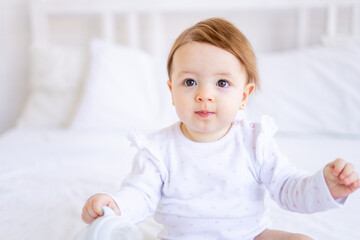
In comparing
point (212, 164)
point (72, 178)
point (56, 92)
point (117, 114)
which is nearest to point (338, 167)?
point (212, 164)

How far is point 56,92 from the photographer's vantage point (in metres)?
1.79

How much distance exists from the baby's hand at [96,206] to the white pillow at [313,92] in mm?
1022

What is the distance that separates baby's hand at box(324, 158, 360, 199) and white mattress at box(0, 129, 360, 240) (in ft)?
0.75

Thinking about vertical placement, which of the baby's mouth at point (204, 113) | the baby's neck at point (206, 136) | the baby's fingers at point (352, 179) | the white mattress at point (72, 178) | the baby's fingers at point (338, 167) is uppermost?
the baby's mouth at point (204, 113)

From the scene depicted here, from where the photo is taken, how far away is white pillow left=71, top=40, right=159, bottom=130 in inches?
63.9

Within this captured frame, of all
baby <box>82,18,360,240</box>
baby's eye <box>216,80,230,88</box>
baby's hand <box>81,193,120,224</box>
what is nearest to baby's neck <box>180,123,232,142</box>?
baby <box>82,18,360,240</box>

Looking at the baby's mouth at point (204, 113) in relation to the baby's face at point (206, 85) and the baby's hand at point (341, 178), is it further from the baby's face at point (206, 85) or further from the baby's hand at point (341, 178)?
the baby's hand at point (341, 178)

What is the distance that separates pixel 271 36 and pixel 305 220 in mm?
1347

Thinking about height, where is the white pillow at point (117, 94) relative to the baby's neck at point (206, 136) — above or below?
below

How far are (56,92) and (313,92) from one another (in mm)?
1194

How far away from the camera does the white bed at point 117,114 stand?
924mm

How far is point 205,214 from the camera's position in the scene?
68 centimetres

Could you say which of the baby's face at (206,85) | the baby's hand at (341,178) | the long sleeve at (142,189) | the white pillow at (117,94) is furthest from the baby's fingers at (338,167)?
the white pillow at (117,94)

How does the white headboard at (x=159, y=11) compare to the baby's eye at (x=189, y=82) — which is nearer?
the baby's eye at (x=189, y=82)
